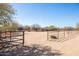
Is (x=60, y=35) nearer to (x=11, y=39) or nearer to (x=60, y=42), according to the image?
(x=60, y=42)

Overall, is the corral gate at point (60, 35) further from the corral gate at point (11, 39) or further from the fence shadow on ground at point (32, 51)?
the corral gate at point (11, 39)

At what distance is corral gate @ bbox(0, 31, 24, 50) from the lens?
3064 millimetres

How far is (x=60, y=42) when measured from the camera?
308cm

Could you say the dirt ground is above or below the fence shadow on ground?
above

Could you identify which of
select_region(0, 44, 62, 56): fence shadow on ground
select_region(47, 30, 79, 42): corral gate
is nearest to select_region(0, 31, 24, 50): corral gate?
select_region(0, 44, 62, 56): fence shadow on ground

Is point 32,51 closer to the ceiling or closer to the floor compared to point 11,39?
closer to the floor

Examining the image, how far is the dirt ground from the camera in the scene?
3057 millimetres

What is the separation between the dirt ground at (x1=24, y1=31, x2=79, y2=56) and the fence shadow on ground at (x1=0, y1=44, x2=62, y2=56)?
44mm

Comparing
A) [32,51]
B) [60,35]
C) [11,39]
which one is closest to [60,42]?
[60,35]

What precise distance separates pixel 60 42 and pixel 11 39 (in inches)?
23.0

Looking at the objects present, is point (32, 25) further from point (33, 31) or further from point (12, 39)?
point (12, 39)

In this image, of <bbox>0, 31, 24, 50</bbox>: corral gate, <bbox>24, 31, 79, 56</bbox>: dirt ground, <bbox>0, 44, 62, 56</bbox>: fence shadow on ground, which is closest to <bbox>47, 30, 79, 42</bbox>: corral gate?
<bbox>24, 31, 79, 56</bbox>: dirt ground

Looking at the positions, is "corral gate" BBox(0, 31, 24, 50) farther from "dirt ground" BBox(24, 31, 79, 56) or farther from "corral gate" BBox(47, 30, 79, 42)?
"corral gate" BBox(47, 30, 79, 42)

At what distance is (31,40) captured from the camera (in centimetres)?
307
